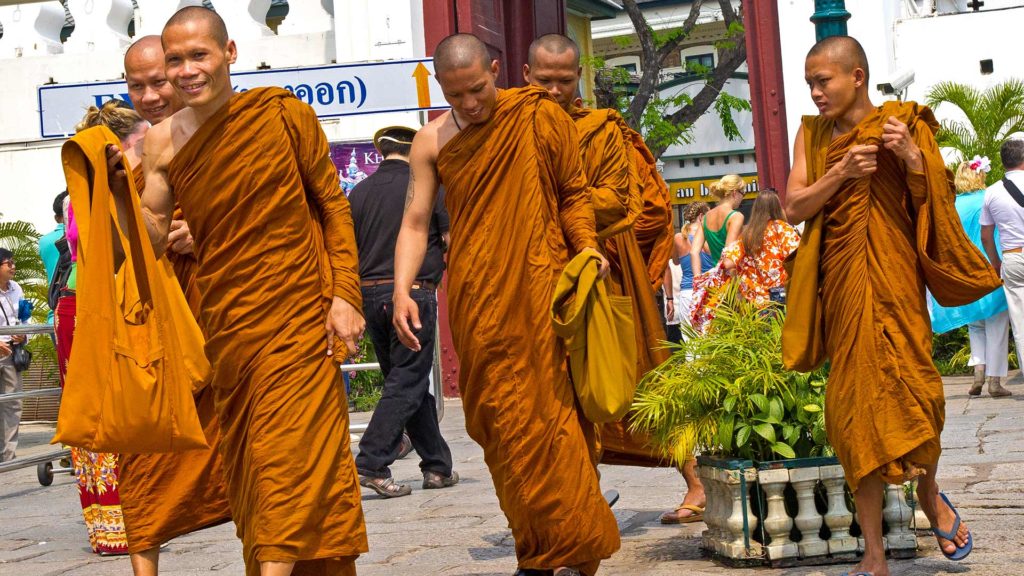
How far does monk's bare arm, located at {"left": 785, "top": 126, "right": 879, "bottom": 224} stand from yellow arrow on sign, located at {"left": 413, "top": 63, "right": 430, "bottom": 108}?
5339 mm

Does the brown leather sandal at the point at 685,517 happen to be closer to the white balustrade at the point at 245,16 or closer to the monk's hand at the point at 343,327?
the monk's hand at the point at 343,327

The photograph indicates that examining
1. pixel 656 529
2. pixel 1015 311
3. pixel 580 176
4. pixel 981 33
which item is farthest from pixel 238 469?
pixel 981 33

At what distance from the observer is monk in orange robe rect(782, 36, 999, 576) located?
4473mm

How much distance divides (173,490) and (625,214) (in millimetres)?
1871

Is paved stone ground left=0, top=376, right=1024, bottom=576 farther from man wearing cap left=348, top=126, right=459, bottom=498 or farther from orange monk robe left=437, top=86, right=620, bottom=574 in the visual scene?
orange monk robe left=437, top=86, right=620, bottom=574

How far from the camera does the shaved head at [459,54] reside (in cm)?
464

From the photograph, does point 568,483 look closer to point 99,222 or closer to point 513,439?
point 513,439

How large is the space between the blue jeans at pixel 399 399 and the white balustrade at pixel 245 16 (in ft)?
23.2

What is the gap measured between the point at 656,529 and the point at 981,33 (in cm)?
1199

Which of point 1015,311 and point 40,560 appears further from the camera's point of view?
point 1015,311

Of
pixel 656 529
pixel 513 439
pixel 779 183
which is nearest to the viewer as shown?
pixel 513 439

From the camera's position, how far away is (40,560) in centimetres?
634

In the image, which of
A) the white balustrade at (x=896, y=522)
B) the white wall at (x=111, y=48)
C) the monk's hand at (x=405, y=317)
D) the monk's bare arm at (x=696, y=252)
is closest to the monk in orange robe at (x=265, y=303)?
the monk's hand at (x=405, y=317)

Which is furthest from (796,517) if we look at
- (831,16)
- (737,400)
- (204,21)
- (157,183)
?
(831,16)
